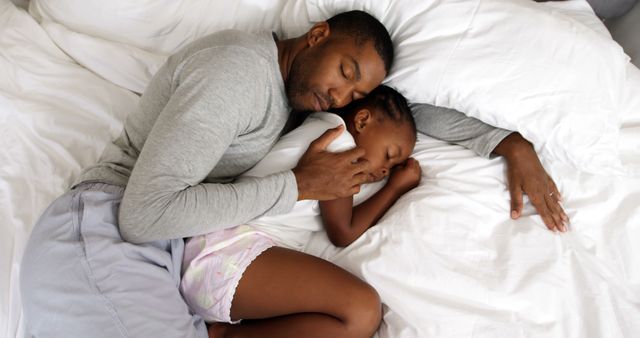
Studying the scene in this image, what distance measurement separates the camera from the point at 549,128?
43.6 inches

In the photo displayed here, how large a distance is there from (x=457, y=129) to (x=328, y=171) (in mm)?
419

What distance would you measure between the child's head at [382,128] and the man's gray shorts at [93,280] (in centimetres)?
54

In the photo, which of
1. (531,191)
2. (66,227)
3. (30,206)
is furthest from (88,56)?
(531,191)

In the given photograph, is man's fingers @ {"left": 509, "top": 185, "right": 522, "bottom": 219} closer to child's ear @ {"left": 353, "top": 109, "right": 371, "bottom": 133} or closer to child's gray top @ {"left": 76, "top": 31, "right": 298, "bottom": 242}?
child's ear @ {"left": 353, "top": 109, "right": 371, "bottom": 133}

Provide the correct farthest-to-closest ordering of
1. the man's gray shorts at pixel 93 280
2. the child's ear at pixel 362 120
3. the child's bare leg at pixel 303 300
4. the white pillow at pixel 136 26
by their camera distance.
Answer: the white pillow at pixel 136 26, the child's ear at pixel 362 120, the child's bare leg at pixel 303 300, the man's gray shorts at pixel 93 280

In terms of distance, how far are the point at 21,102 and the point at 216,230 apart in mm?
711

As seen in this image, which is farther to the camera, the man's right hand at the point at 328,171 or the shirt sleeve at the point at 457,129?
the shirt sleeve at the point at 457,129

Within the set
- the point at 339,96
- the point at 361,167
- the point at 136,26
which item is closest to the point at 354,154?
the point at 361,167

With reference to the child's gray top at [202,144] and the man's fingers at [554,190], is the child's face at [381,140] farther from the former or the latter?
the man's fingers at [554,190]

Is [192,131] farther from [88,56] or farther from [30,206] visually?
[88,56]

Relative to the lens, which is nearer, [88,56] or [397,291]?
[397,291]

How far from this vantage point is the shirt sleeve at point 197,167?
88 cm

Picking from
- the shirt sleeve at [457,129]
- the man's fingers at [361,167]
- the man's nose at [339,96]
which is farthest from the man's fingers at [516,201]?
the man's nose at [339,96]

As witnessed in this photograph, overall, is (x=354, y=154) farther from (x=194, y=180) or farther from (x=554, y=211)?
(x=554, y=211)
